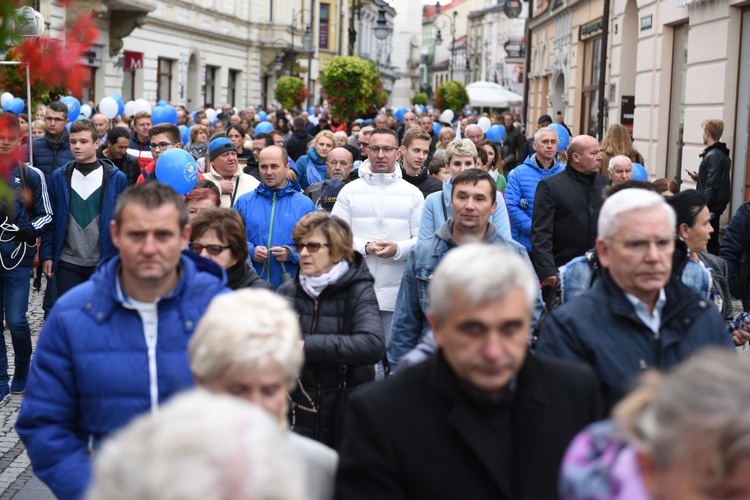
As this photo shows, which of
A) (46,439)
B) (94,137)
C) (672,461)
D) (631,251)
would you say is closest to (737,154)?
(94,137)

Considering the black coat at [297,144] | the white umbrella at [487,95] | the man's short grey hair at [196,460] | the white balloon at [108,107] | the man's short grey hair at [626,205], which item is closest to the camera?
the man's short grey hair at [196,460]

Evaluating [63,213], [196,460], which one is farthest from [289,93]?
[196,460]

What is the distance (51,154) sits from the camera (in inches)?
468

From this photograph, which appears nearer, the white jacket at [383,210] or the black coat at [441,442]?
the black coat at [441,442]

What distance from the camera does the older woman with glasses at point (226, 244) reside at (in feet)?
20.0

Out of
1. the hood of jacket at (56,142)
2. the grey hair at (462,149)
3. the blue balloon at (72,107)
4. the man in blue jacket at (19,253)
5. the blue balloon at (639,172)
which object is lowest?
the man in blue jacket at (19,253)

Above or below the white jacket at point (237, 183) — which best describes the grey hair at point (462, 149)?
→ above

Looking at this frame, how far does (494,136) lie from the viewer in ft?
82.6

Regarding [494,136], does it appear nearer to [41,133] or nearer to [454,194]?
[41,133]

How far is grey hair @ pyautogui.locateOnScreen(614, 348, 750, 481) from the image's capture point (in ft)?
7.19

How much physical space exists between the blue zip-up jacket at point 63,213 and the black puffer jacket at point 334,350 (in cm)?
377

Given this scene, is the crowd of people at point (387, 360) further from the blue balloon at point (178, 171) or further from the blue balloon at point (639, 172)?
the blue balloon at point (639, 172)

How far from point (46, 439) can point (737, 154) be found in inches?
521

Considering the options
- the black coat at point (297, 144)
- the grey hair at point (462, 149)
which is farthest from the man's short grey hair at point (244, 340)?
the black coat at point (297, 144)
